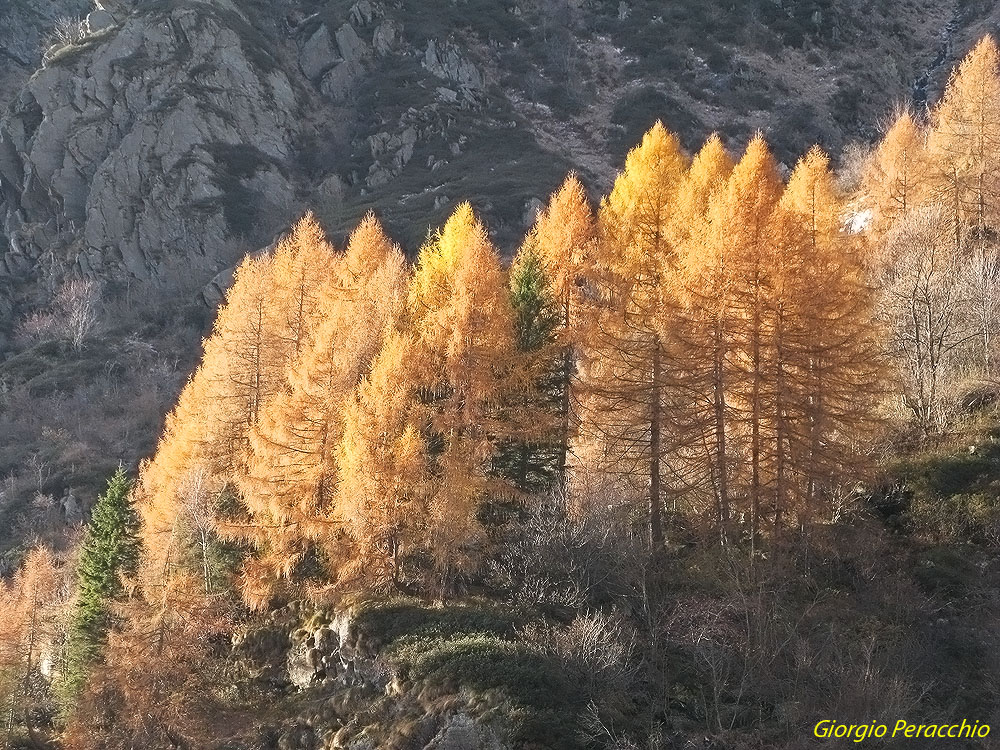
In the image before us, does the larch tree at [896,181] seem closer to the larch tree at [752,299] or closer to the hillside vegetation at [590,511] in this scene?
the hillside vegetation at [590,511]

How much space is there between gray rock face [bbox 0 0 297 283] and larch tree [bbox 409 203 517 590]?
57921mm

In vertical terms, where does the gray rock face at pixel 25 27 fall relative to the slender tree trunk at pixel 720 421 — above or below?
above

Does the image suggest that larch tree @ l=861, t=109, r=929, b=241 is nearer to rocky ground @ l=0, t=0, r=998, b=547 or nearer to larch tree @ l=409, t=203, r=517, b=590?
larch tree @ l=409, t=203, r=517, b=590

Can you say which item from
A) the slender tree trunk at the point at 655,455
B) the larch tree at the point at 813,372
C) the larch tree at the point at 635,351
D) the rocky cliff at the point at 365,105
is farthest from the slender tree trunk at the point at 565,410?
the rocky cliff at the point at 365,105

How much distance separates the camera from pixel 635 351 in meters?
17.8

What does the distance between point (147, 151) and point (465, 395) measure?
68255mm

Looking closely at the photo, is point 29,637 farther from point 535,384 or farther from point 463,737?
point 535,384

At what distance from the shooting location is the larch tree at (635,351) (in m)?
17.6

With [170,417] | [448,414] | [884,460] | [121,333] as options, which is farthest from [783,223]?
[121,333]

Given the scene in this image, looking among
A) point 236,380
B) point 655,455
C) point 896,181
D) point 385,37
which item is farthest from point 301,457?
point 385,37

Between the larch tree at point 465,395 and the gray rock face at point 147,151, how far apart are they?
57.9 meters

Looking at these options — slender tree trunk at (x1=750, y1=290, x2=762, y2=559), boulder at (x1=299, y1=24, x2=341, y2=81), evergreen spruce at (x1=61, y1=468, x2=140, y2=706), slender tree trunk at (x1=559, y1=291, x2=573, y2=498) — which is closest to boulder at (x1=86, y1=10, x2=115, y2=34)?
boulder at (x1=299, y1=24, x2=341, y2=81)

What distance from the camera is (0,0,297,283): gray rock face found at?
7125 centimetres

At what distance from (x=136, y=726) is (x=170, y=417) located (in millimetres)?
14187
